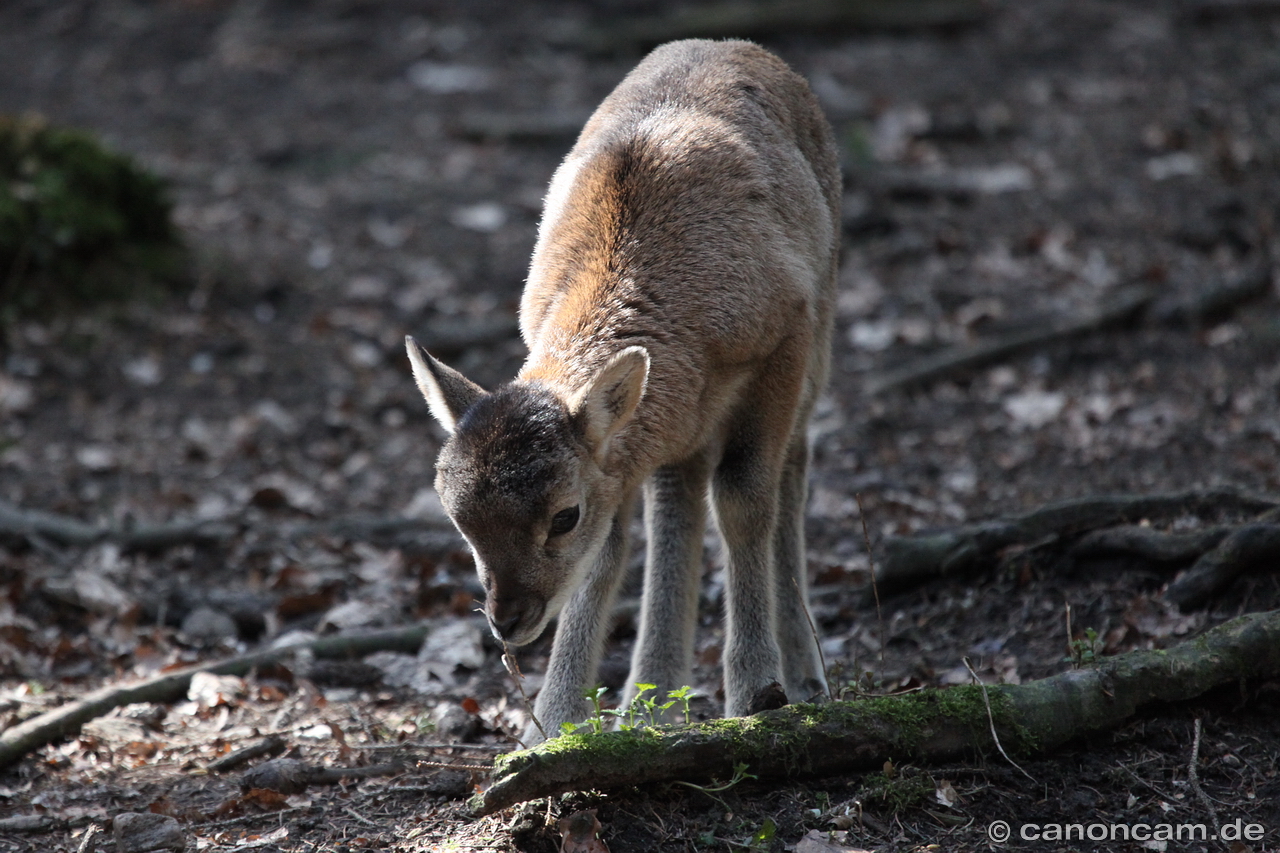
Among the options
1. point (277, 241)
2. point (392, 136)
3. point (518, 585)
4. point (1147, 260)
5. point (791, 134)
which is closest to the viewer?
point (518, 585)

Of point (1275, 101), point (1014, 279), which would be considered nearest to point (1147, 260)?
point (1014, 279)

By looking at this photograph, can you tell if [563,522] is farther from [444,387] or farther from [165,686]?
[165,686]

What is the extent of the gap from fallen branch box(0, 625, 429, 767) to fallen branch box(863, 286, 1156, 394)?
487 cm

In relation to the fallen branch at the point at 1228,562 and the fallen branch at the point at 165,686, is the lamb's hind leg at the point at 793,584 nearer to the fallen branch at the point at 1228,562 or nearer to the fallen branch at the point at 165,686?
the fallen branch at the point at 1228,562

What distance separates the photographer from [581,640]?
19.2 ft

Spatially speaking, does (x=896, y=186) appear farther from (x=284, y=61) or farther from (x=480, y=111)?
(x=284, y=61)

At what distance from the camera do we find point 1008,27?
17.1 meters

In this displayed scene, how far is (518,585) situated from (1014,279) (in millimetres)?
8109

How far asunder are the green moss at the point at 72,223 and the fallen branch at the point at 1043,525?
25.7 feet

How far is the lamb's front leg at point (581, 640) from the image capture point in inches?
224

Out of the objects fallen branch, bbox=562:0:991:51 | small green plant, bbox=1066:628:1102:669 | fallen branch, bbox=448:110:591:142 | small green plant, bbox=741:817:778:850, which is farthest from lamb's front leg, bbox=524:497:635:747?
fallen branch, bbox=562:0:991:51

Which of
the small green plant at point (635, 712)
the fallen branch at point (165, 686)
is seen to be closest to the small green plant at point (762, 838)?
the small green plant at point (635, 712)

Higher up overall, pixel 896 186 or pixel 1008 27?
pixel 1008 27

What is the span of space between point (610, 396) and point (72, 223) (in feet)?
24.9
